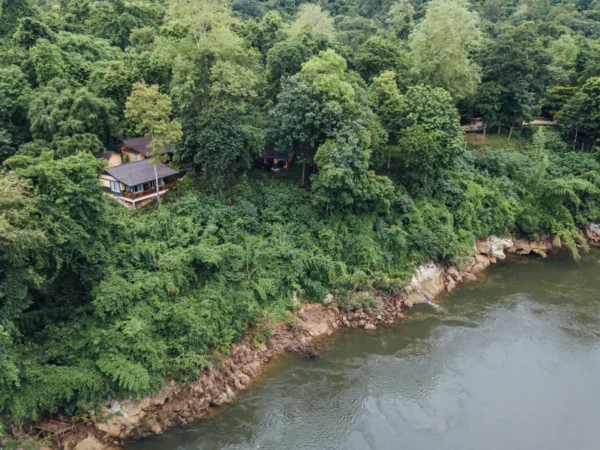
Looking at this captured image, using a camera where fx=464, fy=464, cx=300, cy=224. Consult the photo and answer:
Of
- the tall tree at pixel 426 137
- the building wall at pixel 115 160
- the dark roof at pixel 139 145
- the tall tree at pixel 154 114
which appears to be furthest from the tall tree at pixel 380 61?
the building wall at pixel 115 160

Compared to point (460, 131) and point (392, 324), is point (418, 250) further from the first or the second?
point (460, 131)

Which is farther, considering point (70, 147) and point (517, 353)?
point (70, 147)

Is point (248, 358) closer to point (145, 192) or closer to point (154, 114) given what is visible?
point (145, 192)

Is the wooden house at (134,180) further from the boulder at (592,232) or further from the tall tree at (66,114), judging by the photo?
the boulder at (592,232)

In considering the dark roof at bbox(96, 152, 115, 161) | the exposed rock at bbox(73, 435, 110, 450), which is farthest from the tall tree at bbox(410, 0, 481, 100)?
the exposed rock at bbox(73, 435, 110, 450)

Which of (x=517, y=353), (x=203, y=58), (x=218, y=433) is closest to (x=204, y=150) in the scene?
(x=203, y=58)
